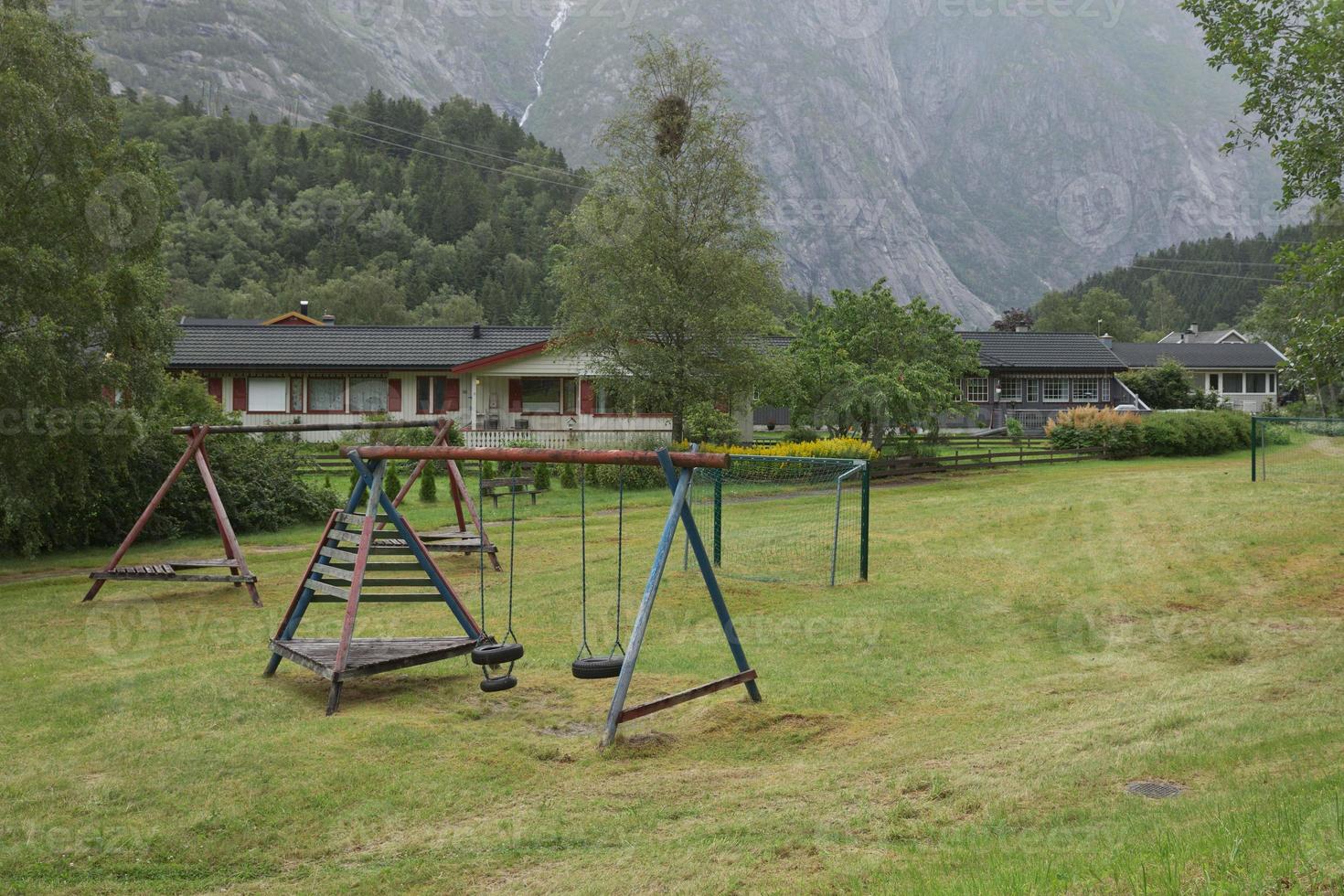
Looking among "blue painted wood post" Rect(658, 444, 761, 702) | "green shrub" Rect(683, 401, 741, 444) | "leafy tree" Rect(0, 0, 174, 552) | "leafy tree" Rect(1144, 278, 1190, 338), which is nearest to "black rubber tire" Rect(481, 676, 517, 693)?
"blue painted wood post" Rect(658, 444, 761, 702)

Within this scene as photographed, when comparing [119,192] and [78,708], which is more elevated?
[119,192]

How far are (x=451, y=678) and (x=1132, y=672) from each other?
6.24 meters

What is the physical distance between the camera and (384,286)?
82.9 meters

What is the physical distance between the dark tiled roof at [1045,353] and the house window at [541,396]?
23184mm

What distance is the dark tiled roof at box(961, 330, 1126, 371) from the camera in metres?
52.5

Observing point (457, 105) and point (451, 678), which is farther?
point (457, 105)

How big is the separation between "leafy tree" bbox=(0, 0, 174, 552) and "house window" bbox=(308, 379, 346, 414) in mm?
24079

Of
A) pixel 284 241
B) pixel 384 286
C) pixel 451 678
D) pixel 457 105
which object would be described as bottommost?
pixel 451 678

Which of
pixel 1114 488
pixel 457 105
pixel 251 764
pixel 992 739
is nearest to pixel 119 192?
pixel 251 764

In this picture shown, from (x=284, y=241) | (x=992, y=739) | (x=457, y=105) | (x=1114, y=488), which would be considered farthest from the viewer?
(x=457, y=105)

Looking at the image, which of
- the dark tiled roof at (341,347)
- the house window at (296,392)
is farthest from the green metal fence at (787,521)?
the house window at (296,392)

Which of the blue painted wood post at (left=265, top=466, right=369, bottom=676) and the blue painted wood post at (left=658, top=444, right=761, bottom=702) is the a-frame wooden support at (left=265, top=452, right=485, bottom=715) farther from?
the blue painted wood post at (left=658, top=444, right=761, bottom=702)

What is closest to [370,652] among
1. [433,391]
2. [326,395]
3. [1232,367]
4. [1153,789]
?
[1153,789]

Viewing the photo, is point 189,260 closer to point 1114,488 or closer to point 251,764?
point 1114,488
